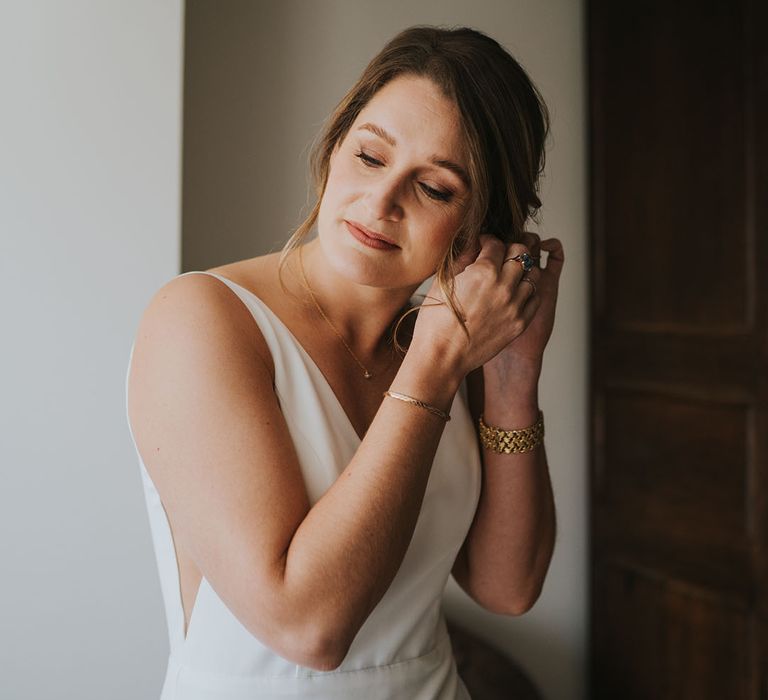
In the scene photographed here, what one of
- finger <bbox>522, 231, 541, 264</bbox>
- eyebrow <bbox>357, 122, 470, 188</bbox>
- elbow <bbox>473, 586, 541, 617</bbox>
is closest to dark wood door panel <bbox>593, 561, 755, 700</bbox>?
elbow <bbox>473, 586, 541, 617</bbox>

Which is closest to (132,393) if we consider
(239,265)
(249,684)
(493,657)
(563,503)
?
(239,265)

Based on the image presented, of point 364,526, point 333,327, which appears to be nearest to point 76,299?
point 333,327

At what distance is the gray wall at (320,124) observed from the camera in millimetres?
2055

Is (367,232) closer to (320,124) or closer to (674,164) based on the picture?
(320,124)

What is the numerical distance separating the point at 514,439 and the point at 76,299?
0.94 metres

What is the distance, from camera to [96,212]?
1633mm

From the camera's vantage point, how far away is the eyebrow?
108 cm

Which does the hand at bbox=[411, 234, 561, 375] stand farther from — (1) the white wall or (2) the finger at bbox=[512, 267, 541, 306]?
(1) the white wall

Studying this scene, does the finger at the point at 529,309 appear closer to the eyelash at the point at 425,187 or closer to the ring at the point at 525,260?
the ring at the point at 525,260

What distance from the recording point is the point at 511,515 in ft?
4.10

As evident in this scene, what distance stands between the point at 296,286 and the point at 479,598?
23.7 inches

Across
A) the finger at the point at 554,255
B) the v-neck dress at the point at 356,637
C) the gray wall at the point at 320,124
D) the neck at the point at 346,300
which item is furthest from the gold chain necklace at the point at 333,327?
the gray wall at the point at 320,124

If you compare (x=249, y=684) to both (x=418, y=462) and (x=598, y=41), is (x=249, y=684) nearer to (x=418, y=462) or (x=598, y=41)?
(x=418, y=462)

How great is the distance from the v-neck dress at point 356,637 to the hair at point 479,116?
221 mm
